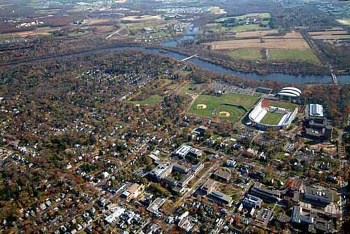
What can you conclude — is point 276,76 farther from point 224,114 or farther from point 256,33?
point 256,33

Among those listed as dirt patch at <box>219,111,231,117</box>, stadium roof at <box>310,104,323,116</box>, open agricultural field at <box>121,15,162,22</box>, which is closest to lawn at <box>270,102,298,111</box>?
stadium roof at <box>310,104,323,116</box>

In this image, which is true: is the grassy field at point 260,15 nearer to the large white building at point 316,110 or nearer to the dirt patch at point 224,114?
the large white building at point 316,110

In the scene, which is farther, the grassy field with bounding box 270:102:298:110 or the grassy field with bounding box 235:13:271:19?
the grassy field with bounding box 235:13:271:19

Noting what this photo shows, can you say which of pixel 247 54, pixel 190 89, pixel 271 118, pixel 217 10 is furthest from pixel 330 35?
pixel 217 10

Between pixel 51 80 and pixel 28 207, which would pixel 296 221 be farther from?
pixel 51 80

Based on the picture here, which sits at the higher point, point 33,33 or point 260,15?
point 260,15

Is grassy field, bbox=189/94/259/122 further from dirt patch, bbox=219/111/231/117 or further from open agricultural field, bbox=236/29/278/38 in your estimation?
open agricultural field, bbox=236/29/278/38

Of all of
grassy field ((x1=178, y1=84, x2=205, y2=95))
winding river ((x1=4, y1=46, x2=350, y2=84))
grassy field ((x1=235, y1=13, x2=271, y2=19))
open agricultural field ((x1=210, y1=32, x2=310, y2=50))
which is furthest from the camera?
grassy field ((x1=235, y1=13, x2=271, y2=19))
